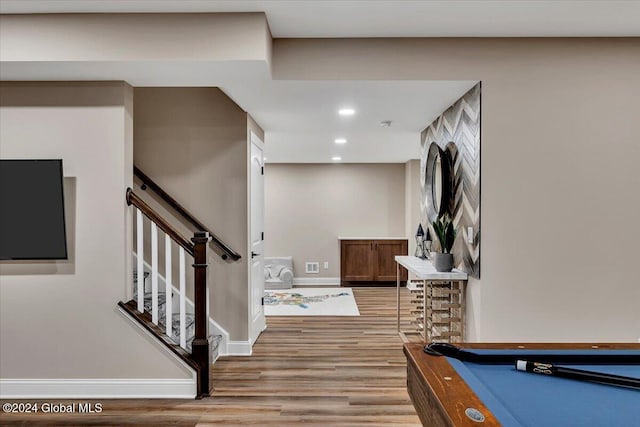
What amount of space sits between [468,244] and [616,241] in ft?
3.20

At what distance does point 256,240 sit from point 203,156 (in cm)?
106

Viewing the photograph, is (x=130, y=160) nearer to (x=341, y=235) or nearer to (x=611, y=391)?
(x=611, y=391)

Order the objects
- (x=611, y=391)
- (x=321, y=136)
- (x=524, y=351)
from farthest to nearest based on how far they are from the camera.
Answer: (x=321, y=136), (x=524, y=351), (x=611, y=391)

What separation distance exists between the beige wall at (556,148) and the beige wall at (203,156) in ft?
4.13

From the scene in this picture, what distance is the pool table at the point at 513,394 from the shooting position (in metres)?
1.18

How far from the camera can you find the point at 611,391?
1379 millimetres

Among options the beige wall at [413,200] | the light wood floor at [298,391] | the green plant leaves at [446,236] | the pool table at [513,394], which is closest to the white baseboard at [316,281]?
the beige wall at [413,200]

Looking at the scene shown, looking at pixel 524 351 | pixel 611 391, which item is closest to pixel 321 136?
pixel 524 351

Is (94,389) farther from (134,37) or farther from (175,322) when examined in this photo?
(134,37)

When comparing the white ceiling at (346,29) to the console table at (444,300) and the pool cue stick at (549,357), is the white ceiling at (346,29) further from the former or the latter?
the pool cue stick at (549,357)

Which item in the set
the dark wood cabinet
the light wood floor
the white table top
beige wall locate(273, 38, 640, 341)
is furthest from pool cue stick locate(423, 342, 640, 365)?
the dark wood cabinet

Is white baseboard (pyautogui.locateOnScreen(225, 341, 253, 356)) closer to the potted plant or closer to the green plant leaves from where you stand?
the potted plant

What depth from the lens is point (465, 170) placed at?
139 inches

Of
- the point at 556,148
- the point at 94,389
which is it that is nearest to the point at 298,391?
the point at 94,389
